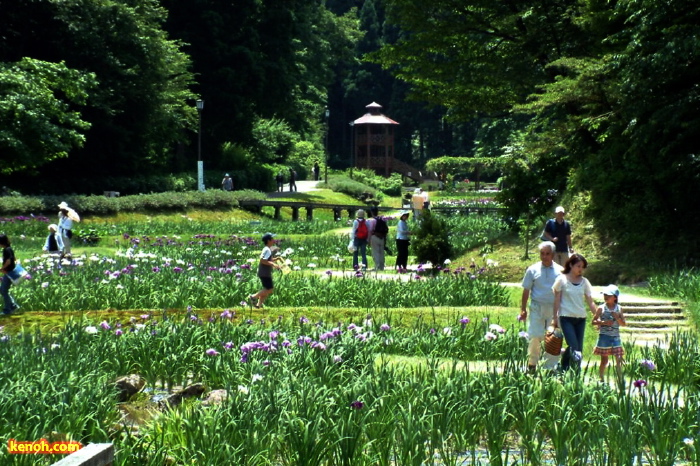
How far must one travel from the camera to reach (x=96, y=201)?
119 feet

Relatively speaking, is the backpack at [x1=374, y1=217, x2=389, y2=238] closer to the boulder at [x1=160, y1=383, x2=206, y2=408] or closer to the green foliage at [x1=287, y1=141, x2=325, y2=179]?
the boulder at [x1=160, y1=383, x2=206, y2=408]

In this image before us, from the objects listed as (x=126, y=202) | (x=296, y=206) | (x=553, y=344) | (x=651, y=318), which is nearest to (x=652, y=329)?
(x=651, y=318)

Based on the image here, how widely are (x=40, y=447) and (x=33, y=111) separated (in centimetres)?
2698

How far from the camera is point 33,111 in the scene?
3116 centimetres

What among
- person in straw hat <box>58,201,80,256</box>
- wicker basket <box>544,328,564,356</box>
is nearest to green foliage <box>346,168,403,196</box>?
person in straw hat <box>58,201,80,256</box>

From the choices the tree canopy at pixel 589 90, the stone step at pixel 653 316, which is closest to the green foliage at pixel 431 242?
the tree canopy at pixel 589 90

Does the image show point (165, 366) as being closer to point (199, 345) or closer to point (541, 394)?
point (199, 345)

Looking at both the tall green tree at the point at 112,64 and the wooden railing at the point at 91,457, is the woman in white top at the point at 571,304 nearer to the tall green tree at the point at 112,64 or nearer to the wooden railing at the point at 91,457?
the wooden railing at the point at 91,457

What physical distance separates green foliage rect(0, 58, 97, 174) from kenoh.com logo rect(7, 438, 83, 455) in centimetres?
2592

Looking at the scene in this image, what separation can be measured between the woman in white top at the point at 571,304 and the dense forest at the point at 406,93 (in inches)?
356

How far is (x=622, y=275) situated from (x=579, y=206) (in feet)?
13.9

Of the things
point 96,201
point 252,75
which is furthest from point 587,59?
point 252,75

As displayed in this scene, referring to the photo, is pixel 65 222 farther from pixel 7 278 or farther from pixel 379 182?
pixel 379 182

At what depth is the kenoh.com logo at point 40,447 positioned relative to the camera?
594 cm
